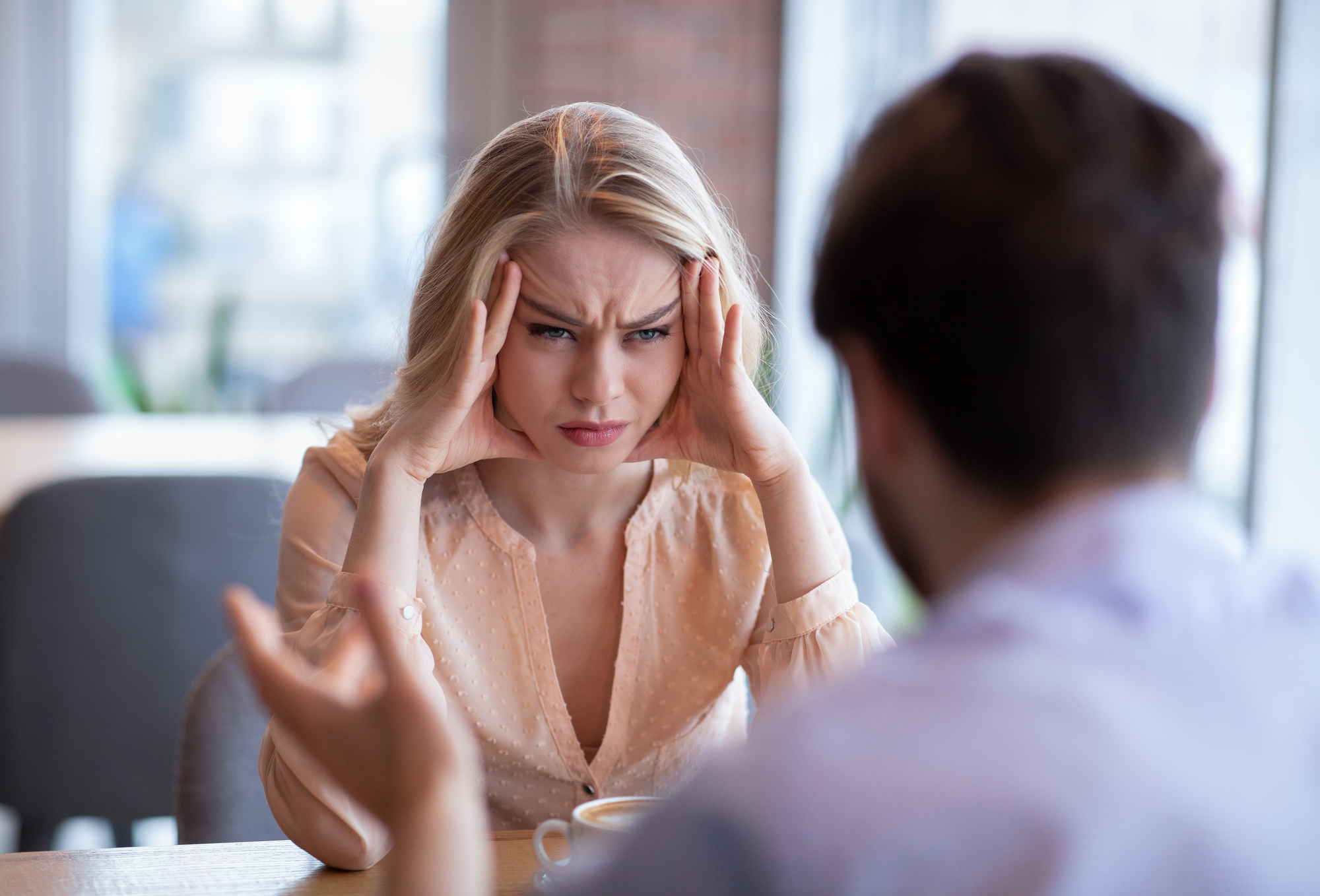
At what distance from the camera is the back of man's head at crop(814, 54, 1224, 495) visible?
1.85 feet

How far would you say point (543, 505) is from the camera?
58.2 inches

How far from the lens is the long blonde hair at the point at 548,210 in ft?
4.21

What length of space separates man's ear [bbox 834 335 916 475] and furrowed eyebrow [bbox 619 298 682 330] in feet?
2.11

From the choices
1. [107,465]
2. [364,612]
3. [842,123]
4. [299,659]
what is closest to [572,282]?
[299,659]

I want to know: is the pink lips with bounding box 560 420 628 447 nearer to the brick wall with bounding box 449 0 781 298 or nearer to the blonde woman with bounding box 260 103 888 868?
the blonde woman with bounding box 260 103 888 868

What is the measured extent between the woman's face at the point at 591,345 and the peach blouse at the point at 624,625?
0.58ft

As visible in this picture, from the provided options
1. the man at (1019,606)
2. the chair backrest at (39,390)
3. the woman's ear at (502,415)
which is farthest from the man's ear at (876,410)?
the chair backrest at (39,390)

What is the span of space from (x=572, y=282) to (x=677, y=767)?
531mm

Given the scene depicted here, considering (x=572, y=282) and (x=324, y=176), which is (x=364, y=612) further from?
(x=324, y=176)

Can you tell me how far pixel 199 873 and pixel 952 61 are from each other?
0.80 metres

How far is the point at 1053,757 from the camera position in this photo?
0.48 m

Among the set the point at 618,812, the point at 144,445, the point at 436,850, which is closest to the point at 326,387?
the point at 144,445

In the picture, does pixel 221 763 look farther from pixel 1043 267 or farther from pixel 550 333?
pixel 1043 267

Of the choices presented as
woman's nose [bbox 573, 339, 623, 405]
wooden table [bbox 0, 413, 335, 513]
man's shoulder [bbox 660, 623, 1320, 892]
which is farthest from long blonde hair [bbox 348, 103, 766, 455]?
wooden table [bbox 0, 413, 335, 513]
